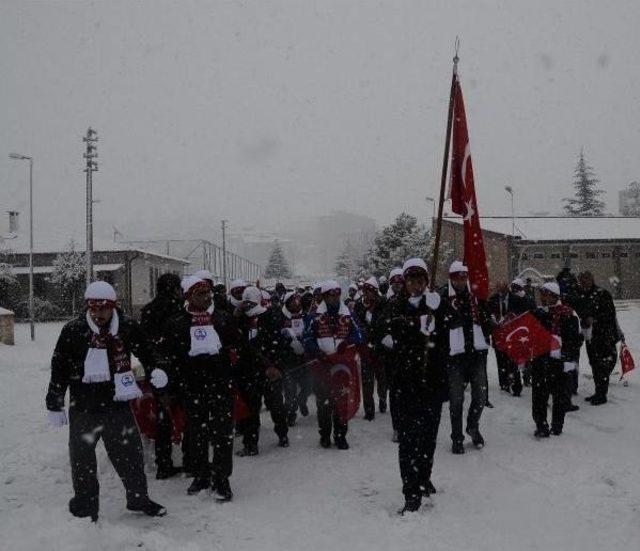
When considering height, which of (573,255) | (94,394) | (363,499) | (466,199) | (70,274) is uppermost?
(573,255)

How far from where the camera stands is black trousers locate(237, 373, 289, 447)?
6977mm

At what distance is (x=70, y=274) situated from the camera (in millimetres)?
42594

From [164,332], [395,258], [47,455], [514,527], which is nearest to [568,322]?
[514,527]

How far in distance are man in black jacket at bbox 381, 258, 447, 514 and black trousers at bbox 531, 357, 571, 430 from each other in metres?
2.56

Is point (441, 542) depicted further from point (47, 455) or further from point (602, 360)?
point (602, 360)

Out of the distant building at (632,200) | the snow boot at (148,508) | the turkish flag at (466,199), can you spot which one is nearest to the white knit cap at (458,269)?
the turkish flag at (466,199)

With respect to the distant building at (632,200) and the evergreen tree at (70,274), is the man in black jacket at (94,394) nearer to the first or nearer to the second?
the evergreen tree at (70,274)

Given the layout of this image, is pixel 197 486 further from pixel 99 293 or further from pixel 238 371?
pixel 99 293

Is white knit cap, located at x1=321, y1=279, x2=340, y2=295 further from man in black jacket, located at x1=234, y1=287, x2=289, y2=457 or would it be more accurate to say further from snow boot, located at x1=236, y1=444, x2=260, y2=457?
snow boot, located at x1=236, y1=444, x2=260, y2=457

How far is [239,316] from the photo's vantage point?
23.1 ft

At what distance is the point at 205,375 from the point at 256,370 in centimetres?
156

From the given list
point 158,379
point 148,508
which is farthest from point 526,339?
Answer: point 148,508

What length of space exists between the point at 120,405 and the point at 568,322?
17.4ft

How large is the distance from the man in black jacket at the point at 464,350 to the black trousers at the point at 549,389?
0.74 meters
